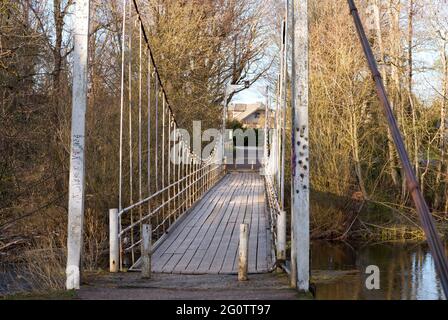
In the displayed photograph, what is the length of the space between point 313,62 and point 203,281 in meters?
11.8

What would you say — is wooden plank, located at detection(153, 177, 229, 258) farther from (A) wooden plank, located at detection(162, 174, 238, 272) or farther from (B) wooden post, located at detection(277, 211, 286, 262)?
(B) wooden post, located at detection(277, 211, 286, 262)

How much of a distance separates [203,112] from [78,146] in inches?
623

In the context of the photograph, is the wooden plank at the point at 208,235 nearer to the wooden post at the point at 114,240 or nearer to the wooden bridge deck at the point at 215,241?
the wooden bridge deck at the point at 215,241

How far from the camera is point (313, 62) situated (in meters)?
17.9

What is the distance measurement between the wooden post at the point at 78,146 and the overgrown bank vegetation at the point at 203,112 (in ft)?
14.1

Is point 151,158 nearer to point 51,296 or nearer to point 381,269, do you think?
point 381,269

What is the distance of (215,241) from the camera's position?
33.7ft

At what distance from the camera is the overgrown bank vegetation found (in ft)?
39.0

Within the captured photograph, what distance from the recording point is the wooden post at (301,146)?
6.00 metres

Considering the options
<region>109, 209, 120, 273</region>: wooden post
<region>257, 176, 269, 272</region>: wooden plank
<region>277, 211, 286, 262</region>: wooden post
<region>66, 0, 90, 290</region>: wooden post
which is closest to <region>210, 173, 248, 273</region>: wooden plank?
<region>257, 176, 269, 272</region>: wooden plank

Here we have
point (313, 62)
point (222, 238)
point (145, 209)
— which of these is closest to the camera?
point (222, 238)

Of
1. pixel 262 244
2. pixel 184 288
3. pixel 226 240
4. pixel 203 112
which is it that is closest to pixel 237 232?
pixel 226 240
